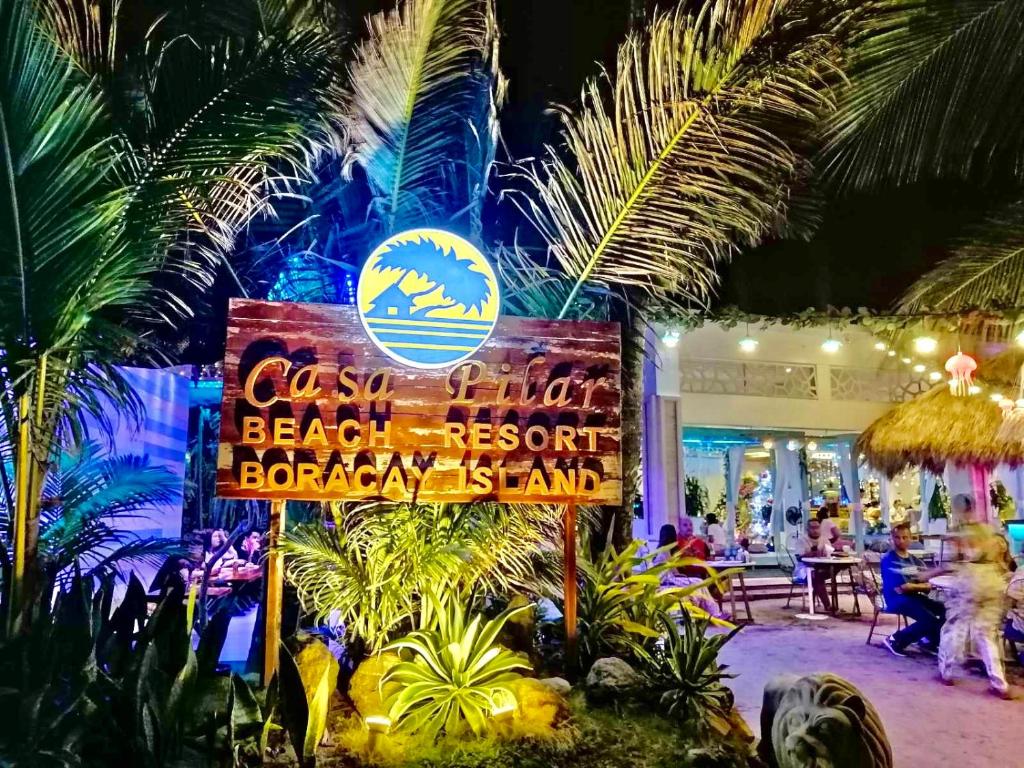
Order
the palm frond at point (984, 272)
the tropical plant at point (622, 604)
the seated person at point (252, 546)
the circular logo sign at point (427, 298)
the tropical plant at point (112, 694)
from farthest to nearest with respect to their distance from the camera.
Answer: the seated person at point (252, 546) → the palm frond at point (984, 272) → the tropical plant at point (622, 604) → the circular logo sign at point (427, 298) → the tropical plant at point (112, 694)

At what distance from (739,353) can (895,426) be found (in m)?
3.67

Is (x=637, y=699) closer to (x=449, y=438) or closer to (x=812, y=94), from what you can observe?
(x=449, y=438)

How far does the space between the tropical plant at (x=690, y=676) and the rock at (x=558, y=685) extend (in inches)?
19.9

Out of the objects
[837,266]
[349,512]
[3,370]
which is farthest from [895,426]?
[3,370]

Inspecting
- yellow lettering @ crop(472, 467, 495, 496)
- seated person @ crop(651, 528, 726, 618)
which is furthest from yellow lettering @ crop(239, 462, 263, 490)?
seated person @ crop(651, 528, 726, 618)

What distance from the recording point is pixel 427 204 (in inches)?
251

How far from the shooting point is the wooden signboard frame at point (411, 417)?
14.7 ft

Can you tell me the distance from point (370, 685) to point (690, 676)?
77.0 inches

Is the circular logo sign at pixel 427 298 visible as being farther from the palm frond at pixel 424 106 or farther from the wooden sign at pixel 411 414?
the palm frond at pixel 424 106

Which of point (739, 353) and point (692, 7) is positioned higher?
point (692, 7)

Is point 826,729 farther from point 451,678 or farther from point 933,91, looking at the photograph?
point 933,91

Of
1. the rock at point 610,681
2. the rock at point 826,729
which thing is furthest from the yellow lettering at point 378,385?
the rock at point 826,729

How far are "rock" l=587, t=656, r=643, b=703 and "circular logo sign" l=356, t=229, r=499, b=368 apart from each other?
2.15m

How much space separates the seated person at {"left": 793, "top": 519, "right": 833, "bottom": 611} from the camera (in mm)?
10820
